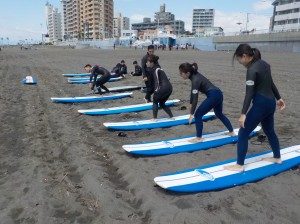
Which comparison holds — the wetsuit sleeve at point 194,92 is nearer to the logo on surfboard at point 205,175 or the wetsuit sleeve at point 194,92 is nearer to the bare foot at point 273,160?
the logo on surfboard at point 205,175

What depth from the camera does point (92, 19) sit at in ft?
402

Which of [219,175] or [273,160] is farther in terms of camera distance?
[273,160]

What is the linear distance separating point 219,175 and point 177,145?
52.3 inches

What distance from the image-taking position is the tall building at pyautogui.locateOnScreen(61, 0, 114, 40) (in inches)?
4747

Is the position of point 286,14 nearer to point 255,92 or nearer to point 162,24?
point 255,92

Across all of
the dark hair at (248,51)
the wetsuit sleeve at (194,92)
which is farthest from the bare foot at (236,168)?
the dark hair at (248,51)

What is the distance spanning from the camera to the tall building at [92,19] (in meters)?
121

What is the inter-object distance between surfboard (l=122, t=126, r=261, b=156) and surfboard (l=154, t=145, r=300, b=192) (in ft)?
2.67

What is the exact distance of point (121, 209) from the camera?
3.30m

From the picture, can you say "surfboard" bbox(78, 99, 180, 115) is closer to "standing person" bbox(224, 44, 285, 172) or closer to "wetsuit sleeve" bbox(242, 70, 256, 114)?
"standing person" bbox(224, 44, 285, 172)

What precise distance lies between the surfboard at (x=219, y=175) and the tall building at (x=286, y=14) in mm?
67824

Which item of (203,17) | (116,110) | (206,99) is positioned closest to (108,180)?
(206,99)

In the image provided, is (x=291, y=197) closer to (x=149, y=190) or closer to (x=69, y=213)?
(x=149, y=190)

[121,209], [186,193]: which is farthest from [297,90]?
[121,209]
